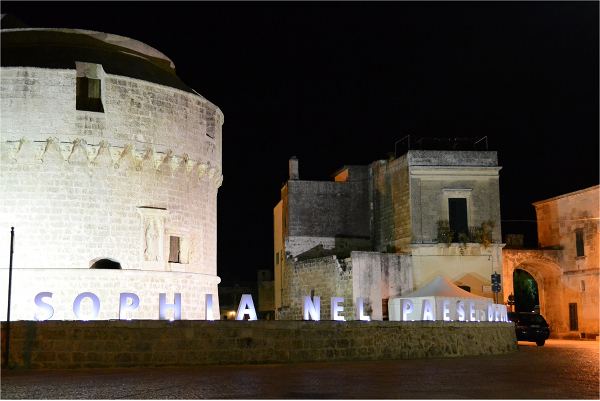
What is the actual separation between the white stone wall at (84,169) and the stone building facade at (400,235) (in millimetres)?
9016

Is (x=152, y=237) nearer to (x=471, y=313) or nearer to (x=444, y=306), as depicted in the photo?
(x=444, y=306)

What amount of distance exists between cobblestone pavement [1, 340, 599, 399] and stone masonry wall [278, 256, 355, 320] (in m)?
13.1

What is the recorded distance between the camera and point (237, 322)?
1595cm

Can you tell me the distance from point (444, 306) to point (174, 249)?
8.71 m

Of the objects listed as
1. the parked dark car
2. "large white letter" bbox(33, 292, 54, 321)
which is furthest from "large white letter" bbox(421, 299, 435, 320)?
"large white letter" bbox(33, 292, 54, 321)

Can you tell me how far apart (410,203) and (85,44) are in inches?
586

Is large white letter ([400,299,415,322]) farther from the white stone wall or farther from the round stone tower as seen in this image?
the white stone wall

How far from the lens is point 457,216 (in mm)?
31375

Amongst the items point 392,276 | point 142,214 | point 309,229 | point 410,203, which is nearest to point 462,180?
point 410,203

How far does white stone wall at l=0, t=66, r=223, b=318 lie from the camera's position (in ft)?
68.9

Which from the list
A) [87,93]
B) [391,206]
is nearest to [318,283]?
[391,206]

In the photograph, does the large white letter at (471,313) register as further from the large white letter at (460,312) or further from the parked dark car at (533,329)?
the parked dark car at (533,329)

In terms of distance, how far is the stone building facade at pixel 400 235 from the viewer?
97.8ft

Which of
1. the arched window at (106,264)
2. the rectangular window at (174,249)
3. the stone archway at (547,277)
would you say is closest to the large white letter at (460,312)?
the rectangular window at (174,249)
